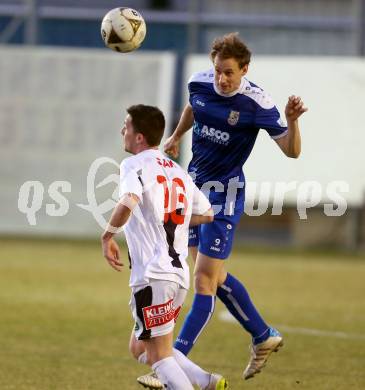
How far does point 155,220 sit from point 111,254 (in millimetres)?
309

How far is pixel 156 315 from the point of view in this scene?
5.19 m

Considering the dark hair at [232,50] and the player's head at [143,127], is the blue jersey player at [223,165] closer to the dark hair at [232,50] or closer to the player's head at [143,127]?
the dark hair at [232,50]

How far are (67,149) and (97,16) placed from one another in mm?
2241

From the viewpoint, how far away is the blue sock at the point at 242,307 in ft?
22.2

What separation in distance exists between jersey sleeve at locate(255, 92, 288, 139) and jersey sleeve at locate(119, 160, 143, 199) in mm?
1395

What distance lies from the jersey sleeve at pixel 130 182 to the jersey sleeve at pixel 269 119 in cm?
139

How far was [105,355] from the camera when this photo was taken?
7.54m

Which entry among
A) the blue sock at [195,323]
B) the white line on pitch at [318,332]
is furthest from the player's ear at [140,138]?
the white line on pitch at [318,332]

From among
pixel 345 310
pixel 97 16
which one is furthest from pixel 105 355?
pixel 97 16

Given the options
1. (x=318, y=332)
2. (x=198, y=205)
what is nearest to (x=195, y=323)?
(x=198, y=205)

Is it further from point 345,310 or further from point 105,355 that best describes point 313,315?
point 105,355

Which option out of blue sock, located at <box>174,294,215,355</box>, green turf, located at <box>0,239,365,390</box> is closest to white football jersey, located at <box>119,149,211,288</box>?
blue sock, located at <box>174,294,215,355</box>

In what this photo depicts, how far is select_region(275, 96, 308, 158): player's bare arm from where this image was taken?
5.91m

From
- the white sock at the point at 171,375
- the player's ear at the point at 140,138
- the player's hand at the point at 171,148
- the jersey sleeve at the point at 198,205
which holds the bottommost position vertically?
the white sock at the point at 171,375
